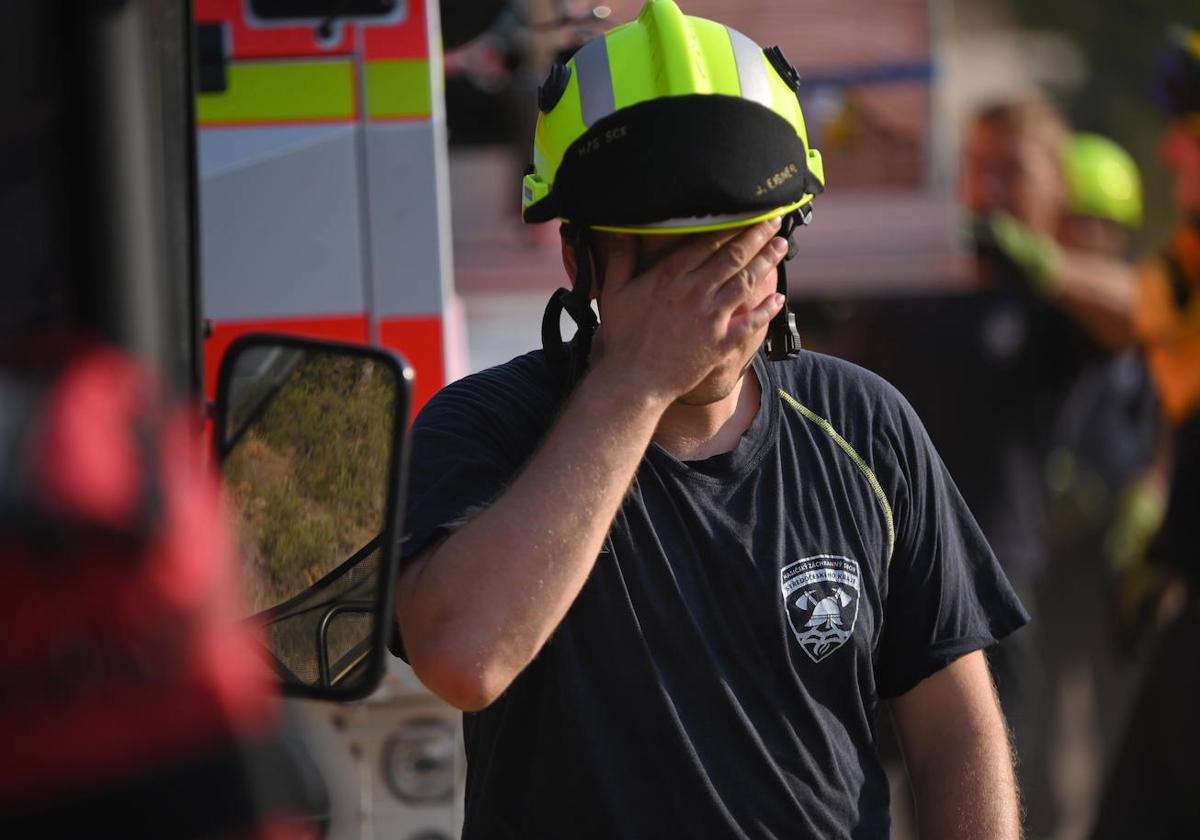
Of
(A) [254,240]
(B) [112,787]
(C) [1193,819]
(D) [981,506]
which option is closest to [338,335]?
(A) [254,240]

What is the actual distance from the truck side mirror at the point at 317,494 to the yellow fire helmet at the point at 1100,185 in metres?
6.49

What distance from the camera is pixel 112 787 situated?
3.74ft

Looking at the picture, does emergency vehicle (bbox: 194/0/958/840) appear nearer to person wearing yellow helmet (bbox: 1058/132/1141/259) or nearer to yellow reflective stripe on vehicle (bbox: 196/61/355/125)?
yellow reflective stripe on vehicle (bbox: 196/61/355/125)

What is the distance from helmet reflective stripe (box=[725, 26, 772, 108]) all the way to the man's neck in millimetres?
394

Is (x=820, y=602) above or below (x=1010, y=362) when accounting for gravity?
above

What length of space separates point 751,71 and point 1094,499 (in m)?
6.47

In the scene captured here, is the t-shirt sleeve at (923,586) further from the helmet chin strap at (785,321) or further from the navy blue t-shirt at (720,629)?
the helmet chin strap at (785,321)

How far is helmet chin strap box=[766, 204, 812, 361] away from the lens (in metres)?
2.52

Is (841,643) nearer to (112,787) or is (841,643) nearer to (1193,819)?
(112,787)

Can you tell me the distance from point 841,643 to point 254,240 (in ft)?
5.46

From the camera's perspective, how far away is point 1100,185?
331 inches

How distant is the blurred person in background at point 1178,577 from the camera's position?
5352mm

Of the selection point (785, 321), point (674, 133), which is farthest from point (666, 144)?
point (785, 321)

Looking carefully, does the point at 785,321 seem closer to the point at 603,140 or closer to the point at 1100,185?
the point at 603,140
